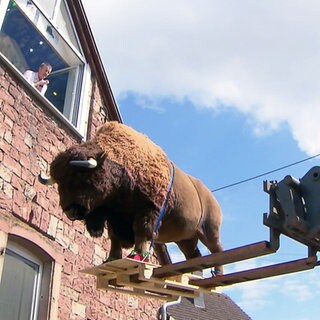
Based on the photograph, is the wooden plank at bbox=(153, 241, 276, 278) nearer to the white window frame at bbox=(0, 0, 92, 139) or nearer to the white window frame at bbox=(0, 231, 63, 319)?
the white window frame at bbox=(0, 231, 63, 319)

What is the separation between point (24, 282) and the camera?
17.8 ft

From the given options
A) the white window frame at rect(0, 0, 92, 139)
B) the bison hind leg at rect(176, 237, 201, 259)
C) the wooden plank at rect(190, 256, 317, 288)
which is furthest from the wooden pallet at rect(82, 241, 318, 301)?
the white window frame at rect(0, 0, 92, 139)

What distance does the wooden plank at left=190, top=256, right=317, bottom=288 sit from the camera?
3.21 m

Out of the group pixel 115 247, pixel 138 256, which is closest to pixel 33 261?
pixel 115 247

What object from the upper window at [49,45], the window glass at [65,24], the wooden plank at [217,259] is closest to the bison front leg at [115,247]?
the wooden plank at [217,259]

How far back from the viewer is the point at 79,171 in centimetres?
346

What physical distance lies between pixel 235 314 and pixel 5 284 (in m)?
12.4

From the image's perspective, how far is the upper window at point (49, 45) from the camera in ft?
20.4

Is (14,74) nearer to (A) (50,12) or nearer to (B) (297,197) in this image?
(A) (50,12)

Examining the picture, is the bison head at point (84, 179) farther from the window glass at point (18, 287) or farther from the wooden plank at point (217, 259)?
the window glass at point (18, 287)

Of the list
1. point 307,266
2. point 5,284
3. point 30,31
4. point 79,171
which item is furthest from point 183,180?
point 30,31

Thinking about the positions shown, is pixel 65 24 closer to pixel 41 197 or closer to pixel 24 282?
pixel 41 197

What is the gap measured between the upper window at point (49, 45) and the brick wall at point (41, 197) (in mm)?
545

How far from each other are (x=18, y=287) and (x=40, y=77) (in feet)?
8.21
